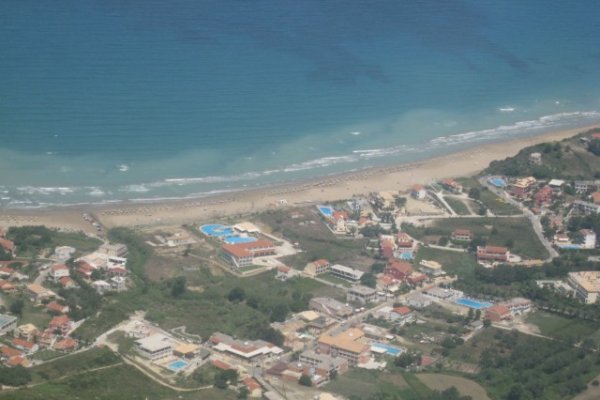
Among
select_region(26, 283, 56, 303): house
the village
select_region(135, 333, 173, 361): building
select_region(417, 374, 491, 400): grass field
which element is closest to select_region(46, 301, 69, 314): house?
the village

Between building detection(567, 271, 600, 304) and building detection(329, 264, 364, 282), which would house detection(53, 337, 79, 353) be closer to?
building detection(329, 264, 364, 282)

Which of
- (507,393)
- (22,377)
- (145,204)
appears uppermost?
(145,204)

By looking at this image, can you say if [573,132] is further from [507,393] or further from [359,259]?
[507,393]

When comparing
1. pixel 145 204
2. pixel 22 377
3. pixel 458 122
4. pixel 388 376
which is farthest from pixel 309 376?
pixel 458 122

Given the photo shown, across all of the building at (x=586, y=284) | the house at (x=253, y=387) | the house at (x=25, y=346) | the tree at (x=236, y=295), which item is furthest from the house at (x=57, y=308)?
the building at (x=586, y=284)

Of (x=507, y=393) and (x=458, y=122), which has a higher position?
(x=458, y=122)

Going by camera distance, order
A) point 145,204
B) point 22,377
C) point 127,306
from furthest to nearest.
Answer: point 145,204
point 127,306
point 22,377
